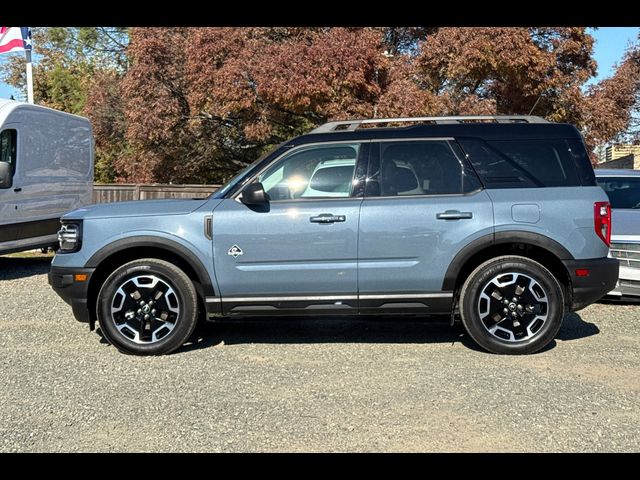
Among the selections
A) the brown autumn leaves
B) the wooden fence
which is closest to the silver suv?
the brown autumn leaves

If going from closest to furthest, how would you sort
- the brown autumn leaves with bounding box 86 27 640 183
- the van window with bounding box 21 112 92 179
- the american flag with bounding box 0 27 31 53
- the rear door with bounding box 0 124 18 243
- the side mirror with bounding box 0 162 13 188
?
the side mirror with bounding box 0 162 13 188
the rear door with bounding box 0 124 18 243
the van window with bounding box 21 112 92 179
the brown autumn leaves with bounding box 86 27 640 183
the american flag with bounding box 0 27 31 53

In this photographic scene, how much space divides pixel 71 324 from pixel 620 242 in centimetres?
646

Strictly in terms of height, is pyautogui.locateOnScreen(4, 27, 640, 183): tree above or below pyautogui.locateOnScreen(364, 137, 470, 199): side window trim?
above

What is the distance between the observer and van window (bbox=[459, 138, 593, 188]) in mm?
5547

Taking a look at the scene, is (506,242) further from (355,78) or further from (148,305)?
(355,78)

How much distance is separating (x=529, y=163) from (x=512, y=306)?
4.21 feet

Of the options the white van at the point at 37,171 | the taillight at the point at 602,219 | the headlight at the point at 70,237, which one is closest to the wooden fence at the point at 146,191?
the white van at the point at 37,171

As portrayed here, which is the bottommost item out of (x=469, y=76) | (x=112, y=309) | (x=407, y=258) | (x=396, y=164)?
(x=112, y=309)

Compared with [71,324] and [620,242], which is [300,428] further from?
[620,242]

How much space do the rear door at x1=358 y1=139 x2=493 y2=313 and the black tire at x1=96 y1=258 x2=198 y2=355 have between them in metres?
1.58

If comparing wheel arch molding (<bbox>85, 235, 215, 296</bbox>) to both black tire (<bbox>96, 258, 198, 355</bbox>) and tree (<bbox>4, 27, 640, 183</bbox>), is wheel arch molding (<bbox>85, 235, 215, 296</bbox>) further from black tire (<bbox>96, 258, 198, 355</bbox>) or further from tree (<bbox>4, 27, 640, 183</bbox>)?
tree (<bbox>4, 27, 640, 183</bbox>)

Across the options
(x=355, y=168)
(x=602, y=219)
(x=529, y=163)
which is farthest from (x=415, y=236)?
(x=602, y=219)
